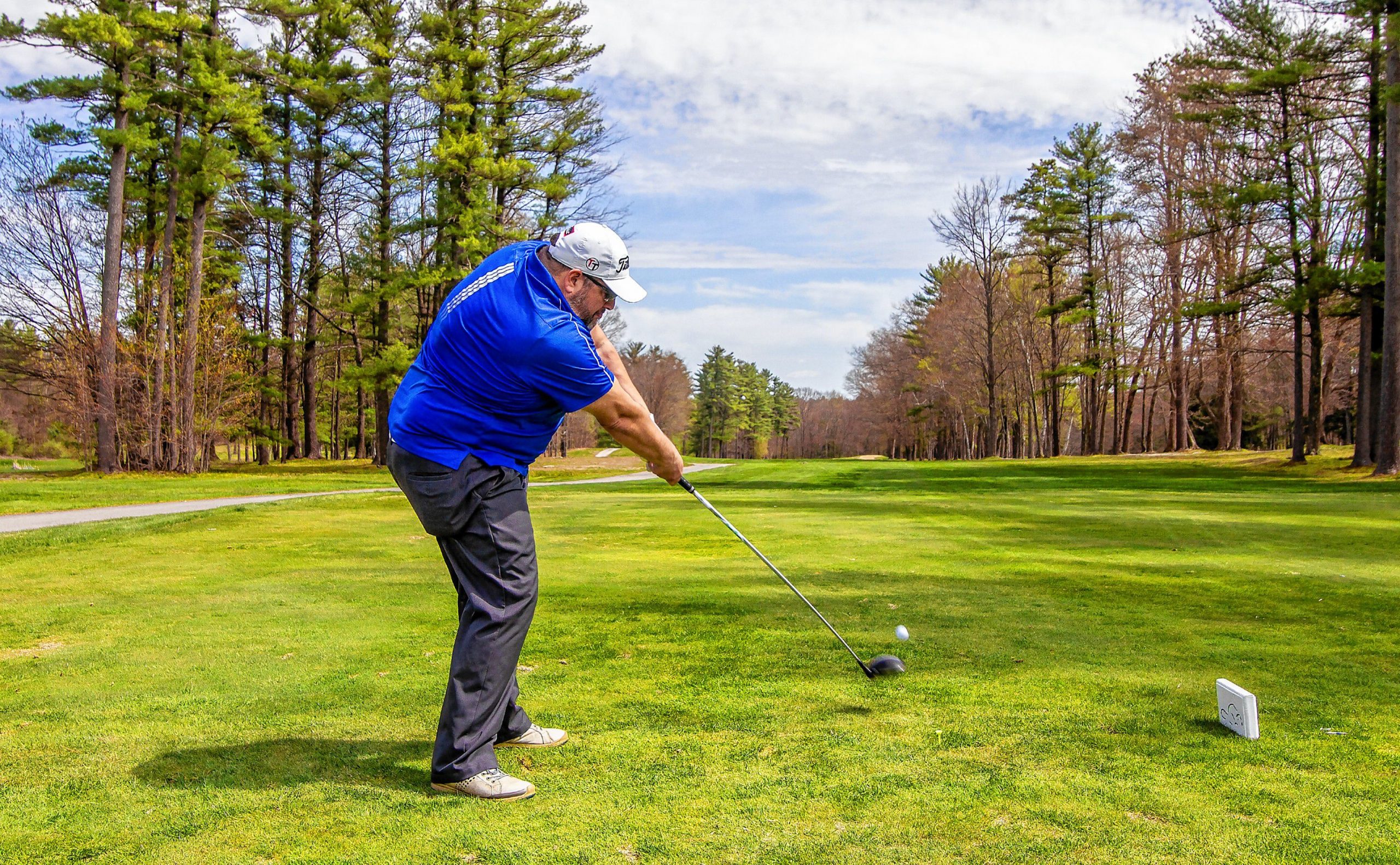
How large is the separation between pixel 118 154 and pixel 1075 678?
28.0 meters

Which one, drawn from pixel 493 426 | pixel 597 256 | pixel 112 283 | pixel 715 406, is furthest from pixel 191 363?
pixel 715 406

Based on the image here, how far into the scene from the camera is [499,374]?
3.32 metres

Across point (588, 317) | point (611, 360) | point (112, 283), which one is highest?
point (112, 283)

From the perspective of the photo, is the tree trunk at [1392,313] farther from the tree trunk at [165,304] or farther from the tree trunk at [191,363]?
the tree trunk at [165,304]

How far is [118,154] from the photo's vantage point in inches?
977

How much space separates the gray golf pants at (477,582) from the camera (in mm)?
3307

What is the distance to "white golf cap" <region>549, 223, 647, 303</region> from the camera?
3.41 meters

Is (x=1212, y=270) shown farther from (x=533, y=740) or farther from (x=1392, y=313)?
(x=533, y=740)

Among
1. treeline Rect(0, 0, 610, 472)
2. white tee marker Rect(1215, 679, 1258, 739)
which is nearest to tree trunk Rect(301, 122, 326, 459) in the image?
treeline Rect(0, 0, 610, 472)

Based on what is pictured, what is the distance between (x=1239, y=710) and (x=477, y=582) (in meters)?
3.03

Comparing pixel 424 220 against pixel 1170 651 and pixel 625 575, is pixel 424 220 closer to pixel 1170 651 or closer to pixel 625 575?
pixel 625 575

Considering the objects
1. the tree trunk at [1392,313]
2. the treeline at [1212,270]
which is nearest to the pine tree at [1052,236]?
the treeline at [1212,270]

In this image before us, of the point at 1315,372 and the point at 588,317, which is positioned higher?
the point at 1315,372

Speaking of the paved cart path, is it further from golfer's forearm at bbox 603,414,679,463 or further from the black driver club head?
the black driver club head
